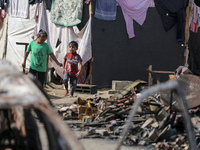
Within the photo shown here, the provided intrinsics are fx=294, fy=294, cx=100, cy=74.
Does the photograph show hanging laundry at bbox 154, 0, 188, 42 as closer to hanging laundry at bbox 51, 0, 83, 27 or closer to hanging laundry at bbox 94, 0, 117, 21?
hanging laundry at bbox 94, 0, 117, 21

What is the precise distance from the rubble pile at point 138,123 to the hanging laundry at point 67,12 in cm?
504

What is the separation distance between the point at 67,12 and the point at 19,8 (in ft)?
9.70

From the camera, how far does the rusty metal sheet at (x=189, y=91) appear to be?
556 cm

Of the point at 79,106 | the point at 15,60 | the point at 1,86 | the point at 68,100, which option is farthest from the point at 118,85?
the point at 1,86

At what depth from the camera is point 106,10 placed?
11273 millimetres

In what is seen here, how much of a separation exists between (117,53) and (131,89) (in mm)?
3881

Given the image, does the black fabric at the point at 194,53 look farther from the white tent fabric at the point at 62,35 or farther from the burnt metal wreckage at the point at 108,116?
the burnt metal wreckage at the point at 108,116

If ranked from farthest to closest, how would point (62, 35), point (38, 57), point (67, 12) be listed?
point (62, 35) < point (67, 12) < point (38, 57)

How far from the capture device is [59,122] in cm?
149

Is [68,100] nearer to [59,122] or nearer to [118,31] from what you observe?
[118,31]

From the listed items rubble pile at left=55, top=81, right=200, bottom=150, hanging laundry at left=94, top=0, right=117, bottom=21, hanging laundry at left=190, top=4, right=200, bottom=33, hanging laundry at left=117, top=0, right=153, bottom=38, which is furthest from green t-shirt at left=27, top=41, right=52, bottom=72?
hanging laundry at left=190, top=4, right=200, bottom=33

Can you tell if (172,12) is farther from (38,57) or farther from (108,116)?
(108,116)

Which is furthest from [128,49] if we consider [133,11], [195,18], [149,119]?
[149,119]

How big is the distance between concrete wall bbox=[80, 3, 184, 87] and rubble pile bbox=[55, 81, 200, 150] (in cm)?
456
